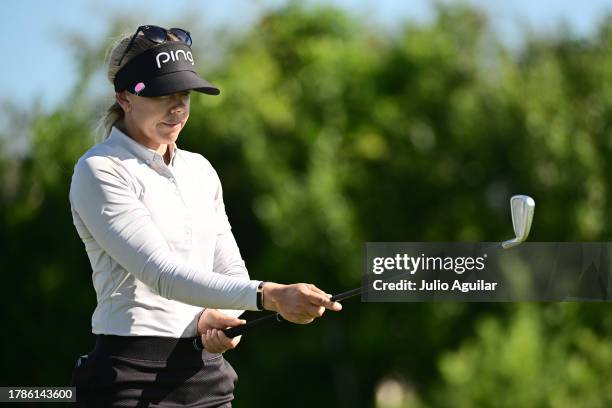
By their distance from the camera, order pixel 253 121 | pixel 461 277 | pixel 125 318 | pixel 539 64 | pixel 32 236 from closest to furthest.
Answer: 1. pixel 125 318
2. pixel 461 277
3. pixel 32 236
4. pixel 539 64
5. pixel 253 121

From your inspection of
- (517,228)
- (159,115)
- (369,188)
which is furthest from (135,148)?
(369,188)

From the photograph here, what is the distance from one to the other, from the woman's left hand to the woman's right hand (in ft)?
0.70

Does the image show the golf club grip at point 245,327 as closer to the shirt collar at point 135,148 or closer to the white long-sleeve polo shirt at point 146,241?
the white long-sleeve polo shirt at point 146,241

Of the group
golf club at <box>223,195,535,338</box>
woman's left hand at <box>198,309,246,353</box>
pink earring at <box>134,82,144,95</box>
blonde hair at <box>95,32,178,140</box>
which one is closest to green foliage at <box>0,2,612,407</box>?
golf club at <box>223,195,535,338</box>

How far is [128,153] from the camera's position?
8.99 ft

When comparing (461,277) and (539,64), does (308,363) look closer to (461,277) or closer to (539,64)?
(539,64)

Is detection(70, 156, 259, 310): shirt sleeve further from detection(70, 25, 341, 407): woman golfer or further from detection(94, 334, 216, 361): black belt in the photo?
detection(94, 334, 216, 361): black belt

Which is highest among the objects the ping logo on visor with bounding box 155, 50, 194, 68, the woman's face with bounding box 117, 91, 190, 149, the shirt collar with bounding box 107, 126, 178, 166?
the ping logo on visor with bounding box 155, 50, 194, 68

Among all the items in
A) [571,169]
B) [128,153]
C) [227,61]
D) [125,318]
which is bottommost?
[125,318]

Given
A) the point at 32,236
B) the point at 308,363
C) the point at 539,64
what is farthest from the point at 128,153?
the point at 308,363

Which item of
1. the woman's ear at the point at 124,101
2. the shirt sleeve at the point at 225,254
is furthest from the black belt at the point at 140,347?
the woman's ear at the point at 124,101

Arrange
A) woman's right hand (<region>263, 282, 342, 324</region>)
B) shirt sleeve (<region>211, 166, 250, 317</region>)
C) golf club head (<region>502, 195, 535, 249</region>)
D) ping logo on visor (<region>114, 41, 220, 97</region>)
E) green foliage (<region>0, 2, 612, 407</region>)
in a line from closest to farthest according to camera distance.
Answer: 1. woman's right hand (<region>263, 282, 342, 324</region>)
2. ping logo on visor (<region>114, 41, 220, 97</region>)
3. golf club head (<region>502, 195, 535, 249</region>)
4. shirt sleeve (<region>211, 166, 250, 317</region>)
5. green foliage (<region>0, 2, 612, 407</region>)

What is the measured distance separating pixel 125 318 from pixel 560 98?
70.1ft

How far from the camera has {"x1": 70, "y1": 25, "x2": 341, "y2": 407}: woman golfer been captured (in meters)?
2.60
